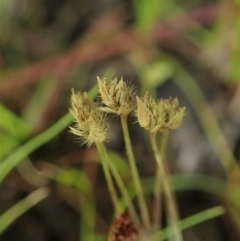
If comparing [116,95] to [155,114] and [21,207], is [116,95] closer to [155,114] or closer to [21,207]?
[155,114]

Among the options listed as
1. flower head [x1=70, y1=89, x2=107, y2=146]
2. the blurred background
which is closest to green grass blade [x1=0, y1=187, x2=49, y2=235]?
the blurred background

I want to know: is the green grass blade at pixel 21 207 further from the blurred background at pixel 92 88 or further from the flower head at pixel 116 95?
the flower head at pixel 116 95

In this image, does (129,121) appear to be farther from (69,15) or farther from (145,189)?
(69,15)

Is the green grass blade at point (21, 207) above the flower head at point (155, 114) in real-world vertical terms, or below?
above

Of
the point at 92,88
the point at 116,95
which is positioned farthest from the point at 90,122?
the point at 92,88

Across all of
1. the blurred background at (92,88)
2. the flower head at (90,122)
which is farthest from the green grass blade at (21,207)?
the flower head at (90,122)

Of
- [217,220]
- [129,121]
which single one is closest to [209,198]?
[217,220]

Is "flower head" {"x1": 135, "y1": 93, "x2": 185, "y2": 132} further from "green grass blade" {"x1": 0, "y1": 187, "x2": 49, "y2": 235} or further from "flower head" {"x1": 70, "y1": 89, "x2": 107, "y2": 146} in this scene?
"green grass blade" {"x1": 0, "y1": 187, "x2": 49, "y2": 235}

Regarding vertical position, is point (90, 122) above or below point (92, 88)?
below
